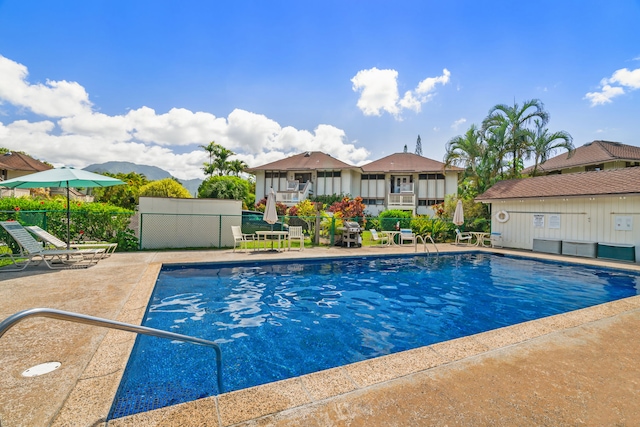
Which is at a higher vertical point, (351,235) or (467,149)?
(467,149)

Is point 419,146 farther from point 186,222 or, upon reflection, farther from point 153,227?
point 153,227

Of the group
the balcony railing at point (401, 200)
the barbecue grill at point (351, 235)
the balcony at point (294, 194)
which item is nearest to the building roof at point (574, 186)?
the barbecue grill at point (351, 235)

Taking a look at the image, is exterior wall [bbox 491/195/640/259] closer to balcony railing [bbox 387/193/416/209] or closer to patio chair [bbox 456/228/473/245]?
patio chair [bbox 456/228/473/245]

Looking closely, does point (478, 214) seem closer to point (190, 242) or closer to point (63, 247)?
point (190, 242)

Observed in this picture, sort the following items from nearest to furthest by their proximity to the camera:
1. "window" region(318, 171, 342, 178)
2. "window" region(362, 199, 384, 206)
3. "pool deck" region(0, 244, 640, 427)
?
"pool deck" region(0, 244, 640, 427)
"window" region(318, 171, 342, 178)
"window" region(362, 199, 384, 206)

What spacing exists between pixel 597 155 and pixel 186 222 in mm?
32901

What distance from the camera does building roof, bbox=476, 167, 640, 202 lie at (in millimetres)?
11688

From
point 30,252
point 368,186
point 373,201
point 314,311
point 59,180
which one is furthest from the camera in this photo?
point 368,186

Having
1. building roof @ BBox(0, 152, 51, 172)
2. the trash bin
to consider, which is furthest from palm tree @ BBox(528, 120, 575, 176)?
building roof @ BBox(0, 152, 51, 172)

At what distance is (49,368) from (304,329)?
10.5 feet

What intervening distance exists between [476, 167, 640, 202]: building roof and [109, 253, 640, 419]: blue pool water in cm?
373

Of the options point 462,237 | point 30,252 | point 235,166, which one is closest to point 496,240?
point 462,237

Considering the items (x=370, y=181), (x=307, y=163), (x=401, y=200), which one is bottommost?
(x=401, y=200)

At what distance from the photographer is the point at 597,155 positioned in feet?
83.4
